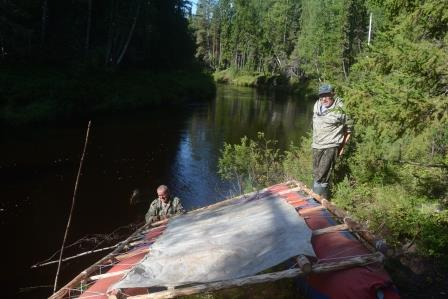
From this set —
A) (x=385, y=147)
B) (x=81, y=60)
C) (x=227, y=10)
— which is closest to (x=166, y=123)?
(x=81, y=60)

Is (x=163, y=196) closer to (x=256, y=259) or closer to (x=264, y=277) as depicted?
(x=256, y=259)

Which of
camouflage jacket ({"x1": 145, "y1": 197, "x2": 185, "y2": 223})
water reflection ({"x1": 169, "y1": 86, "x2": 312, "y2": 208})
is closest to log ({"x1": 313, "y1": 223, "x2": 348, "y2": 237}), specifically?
camouflage jacket ({"x1": 145, "y1": 197, "x2": 185, "y2": 223})

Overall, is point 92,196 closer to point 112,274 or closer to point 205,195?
point 205,195

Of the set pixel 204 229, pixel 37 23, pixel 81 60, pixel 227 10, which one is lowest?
pixel 204 229

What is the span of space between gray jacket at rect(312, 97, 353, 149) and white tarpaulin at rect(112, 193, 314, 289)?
2097 mm

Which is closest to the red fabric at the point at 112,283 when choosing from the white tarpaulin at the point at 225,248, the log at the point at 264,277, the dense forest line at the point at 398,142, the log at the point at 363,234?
the white tarpaulin at the point at 225,248

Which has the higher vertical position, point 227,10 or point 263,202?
point 227,10

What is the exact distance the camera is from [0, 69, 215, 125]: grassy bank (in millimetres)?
24234

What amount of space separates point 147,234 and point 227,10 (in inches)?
3277

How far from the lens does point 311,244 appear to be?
4.96m

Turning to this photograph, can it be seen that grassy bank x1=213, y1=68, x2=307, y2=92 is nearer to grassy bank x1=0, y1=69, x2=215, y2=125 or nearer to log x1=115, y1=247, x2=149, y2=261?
grassy bank x1=0, y1=69, x2=215, y2=125

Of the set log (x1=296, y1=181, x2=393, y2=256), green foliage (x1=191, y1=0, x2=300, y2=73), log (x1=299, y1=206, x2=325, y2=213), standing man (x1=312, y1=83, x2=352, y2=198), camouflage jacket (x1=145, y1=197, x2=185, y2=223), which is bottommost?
camouflage jacket (x1=145, y1=197, x2=185, y2=223)

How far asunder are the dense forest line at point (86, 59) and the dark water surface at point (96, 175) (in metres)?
2.15

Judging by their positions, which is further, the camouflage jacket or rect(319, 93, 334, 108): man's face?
the camouflage jacket
